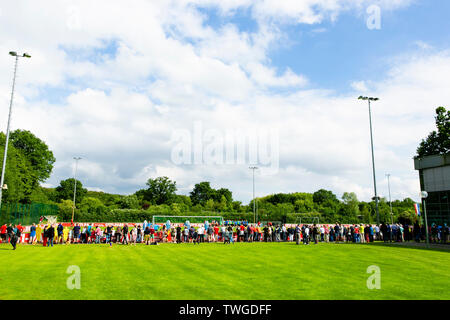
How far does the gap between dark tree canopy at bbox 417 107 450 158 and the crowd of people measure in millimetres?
20227

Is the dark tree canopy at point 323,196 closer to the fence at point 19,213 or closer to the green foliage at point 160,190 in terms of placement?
the green foliage at point 160,190

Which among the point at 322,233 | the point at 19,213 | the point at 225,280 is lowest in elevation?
the point at 225,280

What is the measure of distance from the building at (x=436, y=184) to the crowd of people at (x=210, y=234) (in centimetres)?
221

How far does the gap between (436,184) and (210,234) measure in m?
22.7

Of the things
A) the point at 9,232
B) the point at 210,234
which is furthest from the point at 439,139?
the point at 9,232

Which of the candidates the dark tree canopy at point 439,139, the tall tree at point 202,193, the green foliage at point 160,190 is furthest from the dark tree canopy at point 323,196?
the dark tree canopy at point 439,139

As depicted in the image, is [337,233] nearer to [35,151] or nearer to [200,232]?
[200,232]

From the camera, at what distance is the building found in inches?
1229

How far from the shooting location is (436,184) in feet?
106

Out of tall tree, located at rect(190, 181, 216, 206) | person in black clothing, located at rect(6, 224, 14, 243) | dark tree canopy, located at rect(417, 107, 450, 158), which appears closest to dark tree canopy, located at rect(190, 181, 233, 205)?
tall tree, located at rect(190, 181, 216, 206)

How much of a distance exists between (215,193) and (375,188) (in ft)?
328

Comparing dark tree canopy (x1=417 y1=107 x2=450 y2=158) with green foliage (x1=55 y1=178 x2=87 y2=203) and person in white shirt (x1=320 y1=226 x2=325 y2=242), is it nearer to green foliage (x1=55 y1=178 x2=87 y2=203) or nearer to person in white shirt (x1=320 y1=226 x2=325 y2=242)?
person in white shirt (x1=320 y1=226 x2=325 y2=242)
